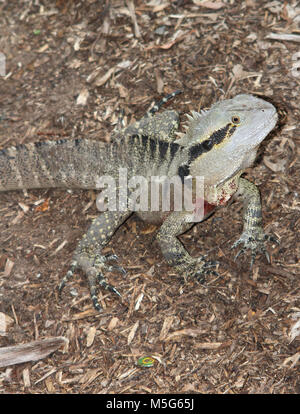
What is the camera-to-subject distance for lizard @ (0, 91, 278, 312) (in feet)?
16.1

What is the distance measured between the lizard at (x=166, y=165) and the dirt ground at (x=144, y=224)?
0.18 metres

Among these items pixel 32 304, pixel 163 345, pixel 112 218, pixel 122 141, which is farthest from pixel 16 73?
pixel 163 345

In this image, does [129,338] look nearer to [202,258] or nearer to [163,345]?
[163,345]

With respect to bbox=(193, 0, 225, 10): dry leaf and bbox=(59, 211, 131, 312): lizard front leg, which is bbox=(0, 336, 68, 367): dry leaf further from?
bbox=(193, 0, 225, 10): dry leaf

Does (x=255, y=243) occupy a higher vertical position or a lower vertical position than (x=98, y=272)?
higher

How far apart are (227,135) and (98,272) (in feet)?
7.02

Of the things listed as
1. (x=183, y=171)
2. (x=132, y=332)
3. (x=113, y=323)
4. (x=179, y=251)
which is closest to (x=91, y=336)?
(x=113, y=323)

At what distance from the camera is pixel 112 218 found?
580 cm

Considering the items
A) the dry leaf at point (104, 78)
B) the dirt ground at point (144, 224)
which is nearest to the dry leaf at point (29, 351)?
the dirt ground at point (144, 224)

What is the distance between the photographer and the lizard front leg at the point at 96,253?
546 cm

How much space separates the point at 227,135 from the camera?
16.0 ft

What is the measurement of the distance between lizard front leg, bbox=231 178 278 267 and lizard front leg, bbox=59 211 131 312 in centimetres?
144

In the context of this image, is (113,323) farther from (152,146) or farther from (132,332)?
(152,146)

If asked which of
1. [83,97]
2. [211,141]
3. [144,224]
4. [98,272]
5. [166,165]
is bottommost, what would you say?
[98,272]
